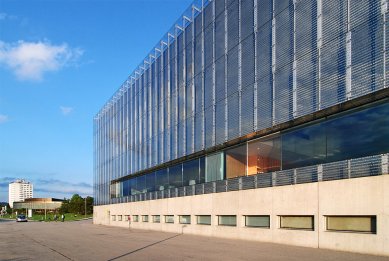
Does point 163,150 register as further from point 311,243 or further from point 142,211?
point 311,243

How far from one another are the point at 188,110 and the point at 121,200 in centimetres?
2509

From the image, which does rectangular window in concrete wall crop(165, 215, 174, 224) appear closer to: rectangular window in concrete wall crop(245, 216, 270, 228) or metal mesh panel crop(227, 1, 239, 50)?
rectangular window in concrete wall crop(245, 216, 270, 228)

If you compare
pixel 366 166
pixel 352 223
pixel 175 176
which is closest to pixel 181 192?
pixel 175 176

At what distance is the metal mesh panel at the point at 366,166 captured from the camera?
17.4m

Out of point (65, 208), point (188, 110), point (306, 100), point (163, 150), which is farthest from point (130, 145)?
point (65, 208)

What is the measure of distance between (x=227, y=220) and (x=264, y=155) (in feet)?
18.6

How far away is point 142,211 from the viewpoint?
158ft

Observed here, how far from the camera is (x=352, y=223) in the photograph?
722 inches

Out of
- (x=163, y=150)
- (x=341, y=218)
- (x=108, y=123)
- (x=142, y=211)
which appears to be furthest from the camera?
(x=108, y=123)

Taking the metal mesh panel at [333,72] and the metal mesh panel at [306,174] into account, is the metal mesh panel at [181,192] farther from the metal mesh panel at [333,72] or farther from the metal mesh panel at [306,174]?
the metal mesh panel at [333,72]

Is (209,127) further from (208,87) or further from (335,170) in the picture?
(335,170)

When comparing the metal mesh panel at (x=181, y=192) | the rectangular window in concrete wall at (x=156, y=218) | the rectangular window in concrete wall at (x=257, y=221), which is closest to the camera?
the rectangular window in concrete wall at (x=257, y=221)

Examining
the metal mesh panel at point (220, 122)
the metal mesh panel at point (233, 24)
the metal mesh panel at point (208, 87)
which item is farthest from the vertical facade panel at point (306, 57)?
the metal mesh panel at point (208, 87)

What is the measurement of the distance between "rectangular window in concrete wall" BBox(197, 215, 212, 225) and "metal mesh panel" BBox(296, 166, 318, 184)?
11.1 meters
